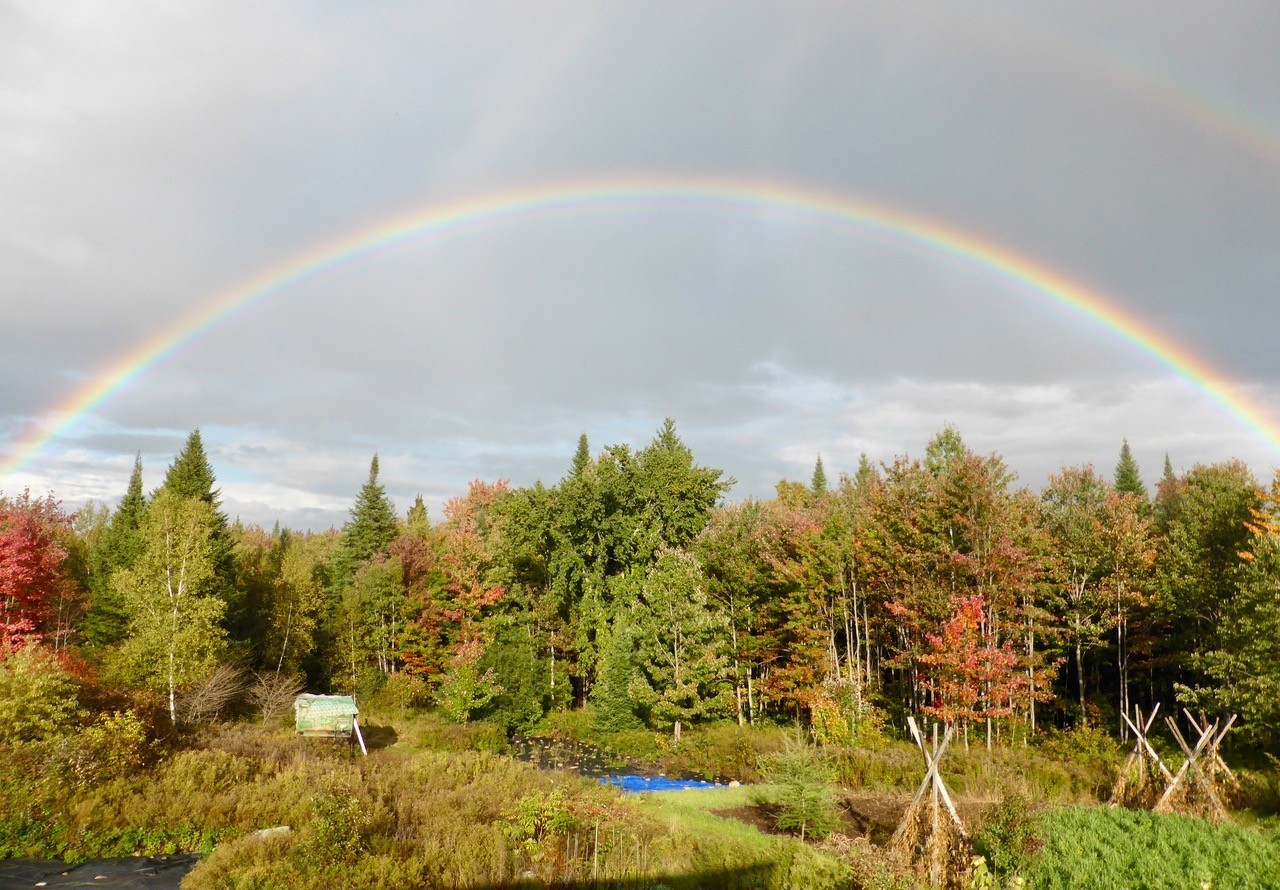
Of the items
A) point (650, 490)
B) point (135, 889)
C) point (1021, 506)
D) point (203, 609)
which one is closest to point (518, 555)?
point (650, 490)

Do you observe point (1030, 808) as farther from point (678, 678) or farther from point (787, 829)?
point (678, 678)

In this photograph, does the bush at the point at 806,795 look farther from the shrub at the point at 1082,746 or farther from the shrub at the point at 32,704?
the shrub at the point at 32,704

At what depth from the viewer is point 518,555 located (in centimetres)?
4053

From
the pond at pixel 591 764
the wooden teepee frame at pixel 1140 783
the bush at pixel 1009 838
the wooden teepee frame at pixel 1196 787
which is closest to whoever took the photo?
the bush at pixel 1009 838

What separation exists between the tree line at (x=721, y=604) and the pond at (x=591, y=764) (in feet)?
6.68

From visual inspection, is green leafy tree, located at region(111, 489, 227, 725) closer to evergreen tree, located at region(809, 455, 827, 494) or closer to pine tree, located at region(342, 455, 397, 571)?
pine tree, located at region(342, 455, 397, 571)

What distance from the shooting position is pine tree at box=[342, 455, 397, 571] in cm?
5531

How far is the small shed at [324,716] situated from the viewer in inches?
899

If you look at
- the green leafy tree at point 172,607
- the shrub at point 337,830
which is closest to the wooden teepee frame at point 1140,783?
the shrub at point 337,830

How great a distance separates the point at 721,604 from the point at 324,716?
18574mm

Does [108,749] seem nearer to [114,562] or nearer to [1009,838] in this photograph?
[1009,838]

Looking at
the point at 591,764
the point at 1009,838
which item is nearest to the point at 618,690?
the point at 591,764

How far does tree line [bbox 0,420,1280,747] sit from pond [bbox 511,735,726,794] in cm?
204

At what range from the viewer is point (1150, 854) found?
421 inches
